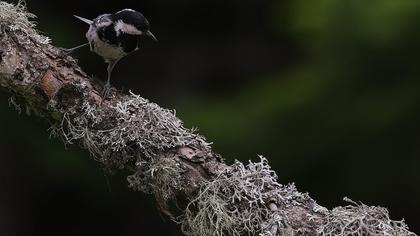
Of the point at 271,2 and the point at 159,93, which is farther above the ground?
the point at 271,2

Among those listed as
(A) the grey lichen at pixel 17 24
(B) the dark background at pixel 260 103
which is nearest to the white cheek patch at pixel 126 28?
(A) the grey lichen at pixel 17 24

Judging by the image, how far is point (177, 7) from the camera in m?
5.28

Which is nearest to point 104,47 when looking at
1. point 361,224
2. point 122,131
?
point 122,131

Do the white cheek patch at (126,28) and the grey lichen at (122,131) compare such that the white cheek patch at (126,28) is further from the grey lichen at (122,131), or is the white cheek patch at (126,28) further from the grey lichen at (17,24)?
the grey lichen at (122,131)

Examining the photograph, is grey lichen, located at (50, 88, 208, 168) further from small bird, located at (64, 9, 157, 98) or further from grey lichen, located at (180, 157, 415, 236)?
small bird, located at (64, 9, 157, 98)

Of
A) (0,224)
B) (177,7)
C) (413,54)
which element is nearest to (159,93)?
(177,7)

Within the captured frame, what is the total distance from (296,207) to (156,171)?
367 mm

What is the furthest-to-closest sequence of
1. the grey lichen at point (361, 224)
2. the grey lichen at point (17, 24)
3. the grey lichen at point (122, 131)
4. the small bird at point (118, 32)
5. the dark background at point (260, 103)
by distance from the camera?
the dark background at point (260, 103) → the small bird at point (118, 32) → the grey lichen at point (17, 24) → the grey lichen at point (122, 131) → the grey lichen at point (361, 224)

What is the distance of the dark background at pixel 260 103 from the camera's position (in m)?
3.66

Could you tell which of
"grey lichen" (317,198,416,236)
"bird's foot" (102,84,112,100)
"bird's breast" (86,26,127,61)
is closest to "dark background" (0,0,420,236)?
"bird's breast" (86,26,127,61)

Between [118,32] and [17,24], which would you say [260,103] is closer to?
[118,32]

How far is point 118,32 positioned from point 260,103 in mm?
1376

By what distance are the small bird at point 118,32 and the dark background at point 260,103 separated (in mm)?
501

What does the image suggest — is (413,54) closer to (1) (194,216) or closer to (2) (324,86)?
(2) (324,86)
